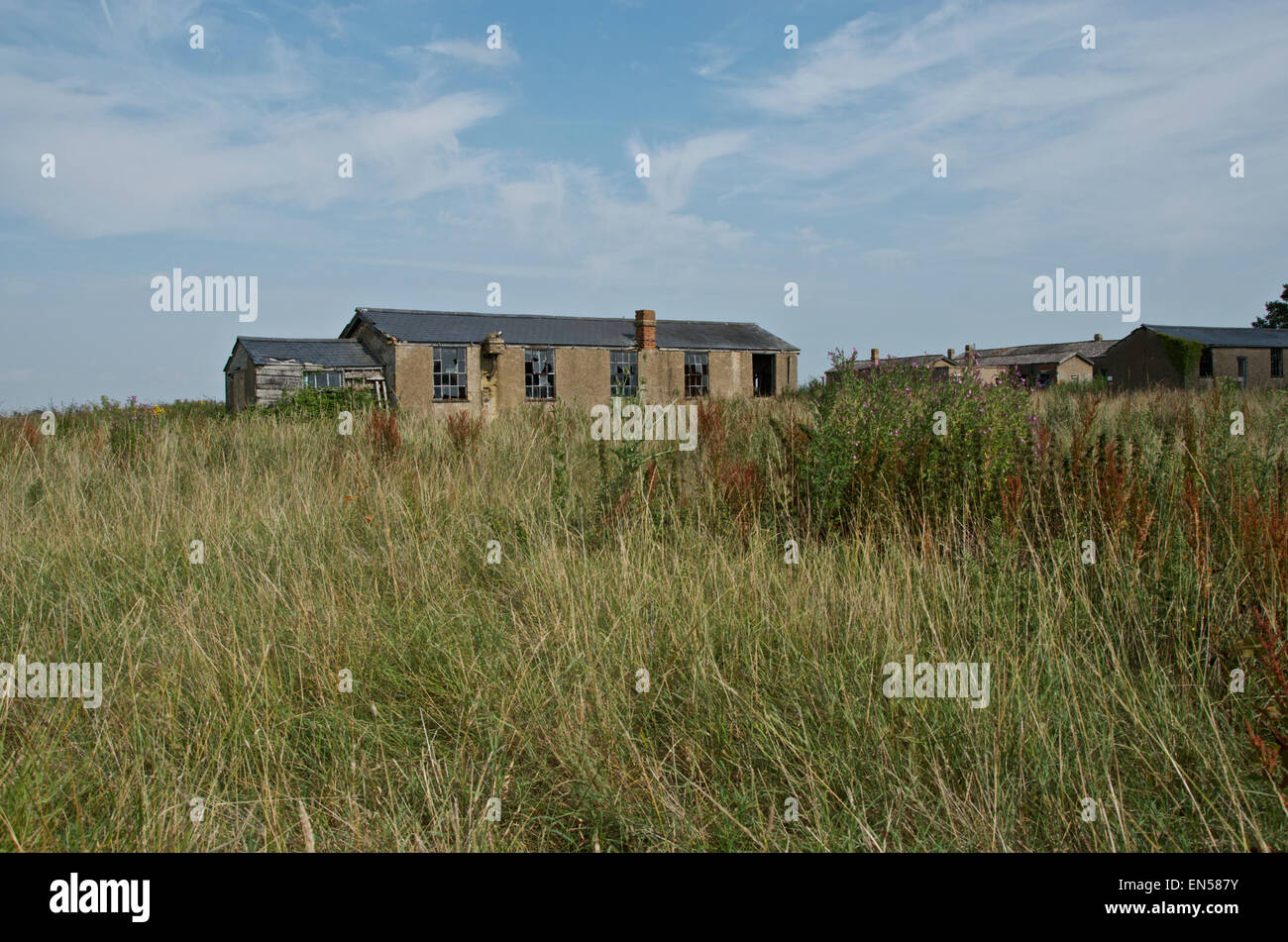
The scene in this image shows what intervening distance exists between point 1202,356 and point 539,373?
112 ft

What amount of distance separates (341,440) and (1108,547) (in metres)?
8.17

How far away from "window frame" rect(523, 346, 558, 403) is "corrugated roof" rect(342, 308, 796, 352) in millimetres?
292

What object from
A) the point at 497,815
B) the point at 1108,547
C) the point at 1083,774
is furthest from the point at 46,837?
the point at 1108,547

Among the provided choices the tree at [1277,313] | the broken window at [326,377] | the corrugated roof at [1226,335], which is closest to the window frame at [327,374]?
→ the broken window at [326,377]

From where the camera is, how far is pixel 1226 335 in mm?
39000

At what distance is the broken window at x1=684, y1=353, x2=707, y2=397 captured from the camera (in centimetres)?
3053

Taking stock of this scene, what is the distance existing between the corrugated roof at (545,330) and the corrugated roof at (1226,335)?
2162cm

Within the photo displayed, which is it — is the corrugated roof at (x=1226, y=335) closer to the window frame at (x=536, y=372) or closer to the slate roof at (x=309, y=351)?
the window frame at (x=536, y=372)

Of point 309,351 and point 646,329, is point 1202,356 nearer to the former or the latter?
point 646,329

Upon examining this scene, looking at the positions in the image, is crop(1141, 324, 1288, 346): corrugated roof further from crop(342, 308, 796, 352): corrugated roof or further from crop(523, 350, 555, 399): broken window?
crop(523, 350, 555, 399): broken window

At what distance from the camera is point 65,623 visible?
366cm

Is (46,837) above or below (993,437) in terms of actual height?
below

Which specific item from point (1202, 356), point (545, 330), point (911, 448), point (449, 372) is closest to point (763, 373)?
point (545, 330)
